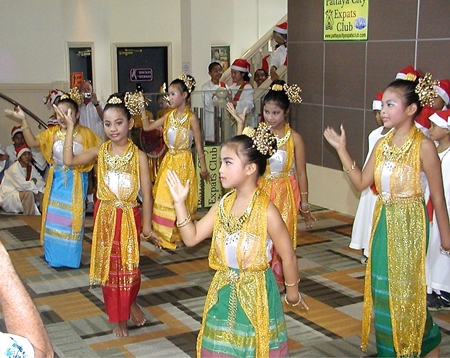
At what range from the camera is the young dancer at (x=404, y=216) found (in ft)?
12.6

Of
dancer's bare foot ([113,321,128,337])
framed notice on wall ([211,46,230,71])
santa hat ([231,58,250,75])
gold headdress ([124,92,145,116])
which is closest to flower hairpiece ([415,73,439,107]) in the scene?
gold headdress ([124,92,145,116])

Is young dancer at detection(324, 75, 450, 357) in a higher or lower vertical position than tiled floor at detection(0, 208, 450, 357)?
higher

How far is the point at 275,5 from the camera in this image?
1518cm

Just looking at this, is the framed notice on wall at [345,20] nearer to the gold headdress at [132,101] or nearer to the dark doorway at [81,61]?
the gold headdress at [132,101]

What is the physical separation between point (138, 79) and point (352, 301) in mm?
9679

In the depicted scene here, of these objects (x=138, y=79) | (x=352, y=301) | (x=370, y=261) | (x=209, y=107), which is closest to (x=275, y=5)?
(x=138, y=79)

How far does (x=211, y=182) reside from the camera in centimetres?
844

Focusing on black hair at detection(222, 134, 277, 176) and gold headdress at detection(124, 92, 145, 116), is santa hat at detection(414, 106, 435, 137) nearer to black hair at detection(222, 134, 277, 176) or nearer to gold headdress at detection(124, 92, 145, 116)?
gold headdress at detection(124, 92, 145, 116)

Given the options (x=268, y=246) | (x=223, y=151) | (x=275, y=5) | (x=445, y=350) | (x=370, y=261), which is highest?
(x=275, y=5)

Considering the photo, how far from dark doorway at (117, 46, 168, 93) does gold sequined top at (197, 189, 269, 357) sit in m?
11.0

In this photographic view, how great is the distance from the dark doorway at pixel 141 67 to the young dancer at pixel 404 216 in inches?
410

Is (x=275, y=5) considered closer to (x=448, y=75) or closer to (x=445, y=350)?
(x=448, y=75)

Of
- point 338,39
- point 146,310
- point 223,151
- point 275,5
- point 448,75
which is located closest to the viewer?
point 223,151

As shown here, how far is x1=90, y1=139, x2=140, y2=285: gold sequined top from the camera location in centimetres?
459
